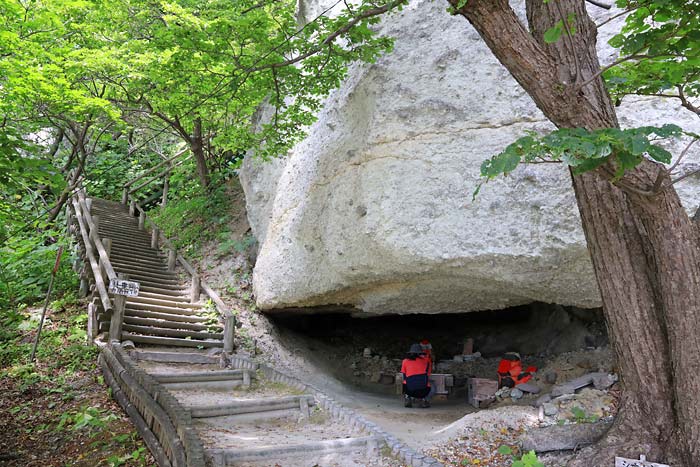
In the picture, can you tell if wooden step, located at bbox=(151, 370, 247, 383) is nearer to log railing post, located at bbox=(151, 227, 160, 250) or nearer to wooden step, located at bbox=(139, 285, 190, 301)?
wooden step, located at bbox=(139, 285, 190, 301)

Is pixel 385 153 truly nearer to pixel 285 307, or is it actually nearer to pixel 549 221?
pixel 549 221

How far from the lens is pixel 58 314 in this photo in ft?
36.3

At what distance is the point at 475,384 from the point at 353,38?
6090 mm

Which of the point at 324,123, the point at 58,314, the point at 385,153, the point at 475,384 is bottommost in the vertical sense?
the point at 475,384

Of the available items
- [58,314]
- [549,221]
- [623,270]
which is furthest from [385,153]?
[58,314]

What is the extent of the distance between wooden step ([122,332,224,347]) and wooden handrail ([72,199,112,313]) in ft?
2.15

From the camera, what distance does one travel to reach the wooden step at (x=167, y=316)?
10099 mm

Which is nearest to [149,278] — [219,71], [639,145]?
[219,71]

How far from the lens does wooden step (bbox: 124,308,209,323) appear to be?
10.1 metres

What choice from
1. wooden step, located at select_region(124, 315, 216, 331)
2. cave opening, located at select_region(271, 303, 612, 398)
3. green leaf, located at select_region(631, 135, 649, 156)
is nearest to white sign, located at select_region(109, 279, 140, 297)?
wooden step, located at select_region(124, 315, 216, 331)

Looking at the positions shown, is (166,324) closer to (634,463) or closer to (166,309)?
(166,309)

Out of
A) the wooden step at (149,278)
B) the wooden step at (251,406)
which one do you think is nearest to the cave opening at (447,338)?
the wooden step at (149,278)

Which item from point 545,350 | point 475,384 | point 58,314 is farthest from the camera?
point 58,314

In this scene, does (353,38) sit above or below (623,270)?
above
